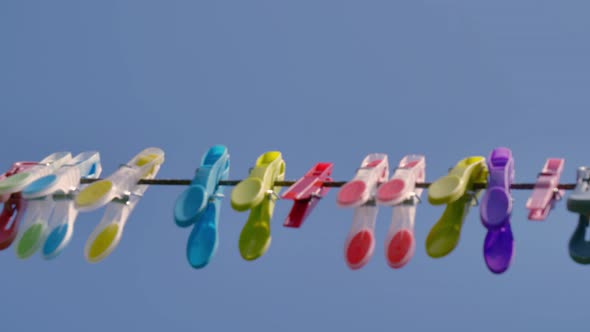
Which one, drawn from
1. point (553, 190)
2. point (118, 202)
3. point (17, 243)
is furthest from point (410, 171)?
point (17, 243)

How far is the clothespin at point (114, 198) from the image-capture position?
6477mm

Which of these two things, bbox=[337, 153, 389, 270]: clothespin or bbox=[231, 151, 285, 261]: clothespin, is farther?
bbox=[231, 151, 285, 261]: clothespin

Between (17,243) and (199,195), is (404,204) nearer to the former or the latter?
(199,195)

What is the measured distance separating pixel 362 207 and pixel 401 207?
188 mm

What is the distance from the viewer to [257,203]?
6270 mm

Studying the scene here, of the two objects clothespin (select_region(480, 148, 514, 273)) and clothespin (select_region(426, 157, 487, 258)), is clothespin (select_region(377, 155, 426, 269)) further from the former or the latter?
clothespin (select_region(480, 148, 514, 273))

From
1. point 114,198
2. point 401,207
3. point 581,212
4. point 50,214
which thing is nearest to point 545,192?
point 581,212

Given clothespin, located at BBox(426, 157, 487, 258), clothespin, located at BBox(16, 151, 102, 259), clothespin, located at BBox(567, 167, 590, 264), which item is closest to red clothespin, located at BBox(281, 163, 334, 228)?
clothespin, located at BBox(426, 157, 487, 258)

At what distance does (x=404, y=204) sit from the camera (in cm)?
625

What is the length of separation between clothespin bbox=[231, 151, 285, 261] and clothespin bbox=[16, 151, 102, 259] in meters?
0.87

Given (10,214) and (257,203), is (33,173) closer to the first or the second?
(10,214)

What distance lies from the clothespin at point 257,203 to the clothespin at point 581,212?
57.2 inches

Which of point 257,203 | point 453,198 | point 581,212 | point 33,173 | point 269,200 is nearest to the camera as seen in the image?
point 581,212

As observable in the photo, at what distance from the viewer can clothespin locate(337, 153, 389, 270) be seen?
239 inches
